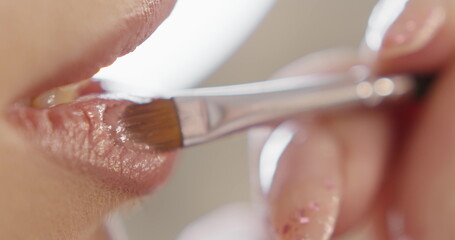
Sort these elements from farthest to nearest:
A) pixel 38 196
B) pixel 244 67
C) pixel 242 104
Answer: pixel 244 67, pixel 242 104, pixel 38 196

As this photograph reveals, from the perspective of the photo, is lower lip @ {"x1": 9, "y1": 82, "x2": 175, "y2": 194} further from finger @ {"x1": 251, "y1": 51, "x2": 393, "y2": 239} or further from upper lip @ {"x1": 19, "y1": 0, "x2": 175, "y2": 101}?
finger @ {"x1": 251, "y1": 51, "x2": 393, "y2": 239}

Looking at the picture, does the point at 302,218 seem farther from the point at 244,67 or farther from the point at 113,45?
the point at 244,67

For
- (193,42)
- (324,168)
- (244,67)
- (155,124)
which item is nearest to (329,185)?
(324,168)

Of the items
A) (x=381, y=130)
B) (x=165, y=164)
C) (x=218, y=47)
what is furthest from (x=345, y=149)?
(x=218, y=47)

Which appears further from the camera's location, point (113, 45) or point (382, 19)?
point (382, 19)

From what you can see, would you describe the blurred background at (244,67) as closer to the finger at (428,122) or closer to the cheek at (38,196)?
the finger at (428,122)

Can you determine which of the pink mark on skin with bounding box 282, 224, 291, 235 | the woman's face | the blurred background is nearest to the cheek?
the woman's face
